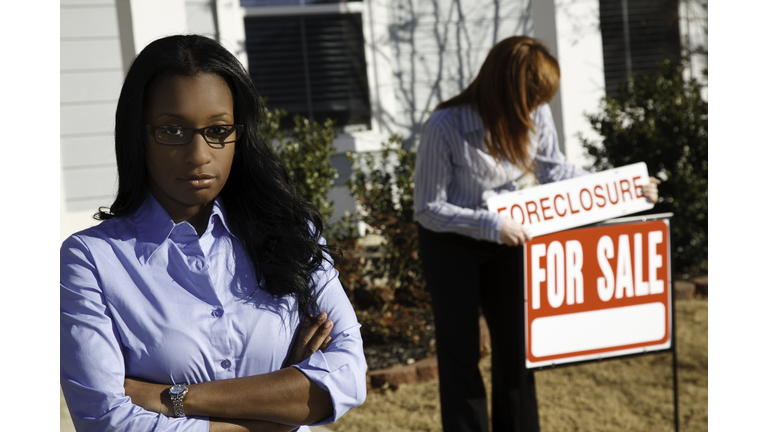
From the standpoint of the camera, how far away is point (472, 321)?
285cm

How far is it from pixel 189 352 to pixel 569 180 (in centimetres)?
202

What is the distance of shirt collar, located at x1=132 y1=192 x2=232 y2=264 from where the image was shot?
1.39m

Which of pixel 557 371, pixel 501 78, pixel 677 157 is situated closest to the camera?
pixel 501 78

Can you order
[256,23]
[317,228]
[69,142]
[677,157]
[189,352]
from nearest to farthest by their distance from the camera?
[189,352] < [317,228] < [69,142] < [677,157] < [256,23]

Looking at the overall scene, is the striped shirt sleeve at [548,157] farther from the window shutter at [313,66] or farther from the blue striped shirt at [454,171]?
the window shutter at [313,66]

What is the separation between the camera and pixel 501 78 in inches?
110

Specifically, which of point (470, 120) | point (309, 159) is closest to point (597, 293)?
point (470, 120)

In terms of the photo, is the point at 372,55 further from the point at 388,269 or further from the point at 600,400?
the point at 600,400

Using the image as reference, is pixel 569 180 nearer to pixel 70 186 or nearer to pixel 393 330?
pixel 393 330

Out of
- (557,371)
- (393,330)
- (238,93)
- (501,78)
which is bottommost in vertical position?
(557,371)

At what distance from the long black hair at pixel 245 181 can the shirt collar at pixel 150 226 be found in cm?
2

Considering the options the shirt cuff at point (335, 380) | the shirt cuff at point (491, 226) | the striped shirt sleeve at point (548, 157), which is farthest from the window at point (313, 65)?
the shirt cuff at point (335, 380)

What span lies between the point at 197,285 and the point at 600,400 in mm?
3344

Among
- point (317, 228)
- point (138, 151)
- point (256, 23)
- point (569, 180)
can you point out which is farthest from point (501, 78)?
point (256, 23)
